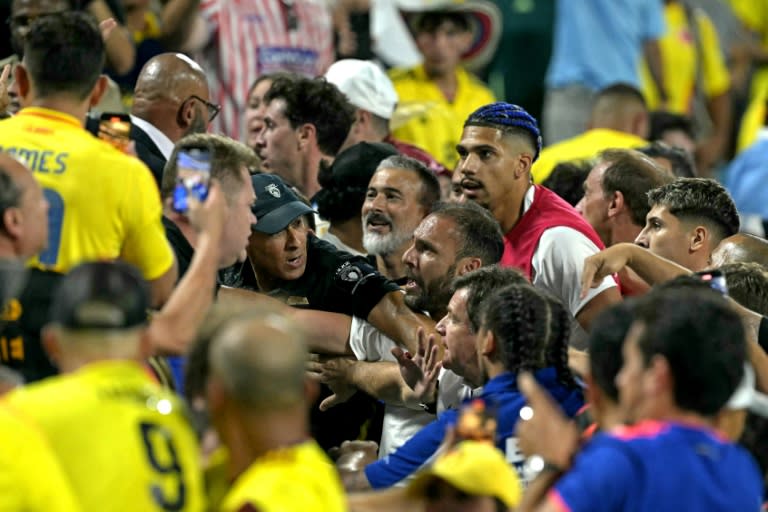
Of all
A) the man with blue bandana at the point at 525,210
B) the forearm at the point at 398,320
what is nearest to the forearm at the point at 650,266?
Answer: the man with blue bandana at the point at 525,210

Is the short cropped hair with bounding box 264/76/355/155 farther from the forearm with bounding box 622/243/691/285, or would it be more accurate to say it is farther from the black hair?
the black hair

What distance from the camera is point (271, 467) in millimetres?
3998

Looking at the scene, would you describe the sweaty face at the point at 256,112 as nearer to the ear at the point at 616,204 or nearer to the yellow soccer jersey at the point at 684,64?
the ear at the point at 616,204

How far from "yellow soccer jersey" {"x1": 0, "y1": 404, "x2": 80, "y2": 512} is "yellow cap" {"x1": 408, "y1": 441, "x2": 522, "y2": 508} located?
109 centimetres

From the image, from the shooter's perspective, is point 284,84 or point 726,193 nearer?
point 726,193

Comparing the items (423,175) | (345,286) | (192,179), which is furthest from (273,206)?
(192,179)

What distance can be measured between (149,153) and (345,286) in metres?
1.12

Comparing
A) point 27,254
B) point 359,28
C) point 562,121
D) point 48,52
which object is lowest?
point 562,121

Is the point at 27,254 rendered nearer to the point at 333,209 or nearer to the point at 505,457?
the point at 505,457

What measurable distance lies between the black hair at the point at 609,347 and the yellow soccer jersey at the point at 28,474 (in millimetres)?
1458

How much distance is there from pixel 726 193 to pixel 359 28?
4.24 m

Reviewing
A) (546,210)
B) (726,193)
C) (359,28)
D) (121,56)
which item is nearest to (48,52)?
(546,210)

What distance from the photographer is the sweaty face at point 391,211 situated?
7.77 meters

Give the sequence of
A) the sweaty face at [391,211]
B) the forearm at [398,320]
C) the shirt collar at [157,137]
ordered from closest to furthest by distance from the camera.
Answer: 1. the forearm at [398,320]
2. the shirt collar at [157,137]
3. the sweaty face at [391,211]
